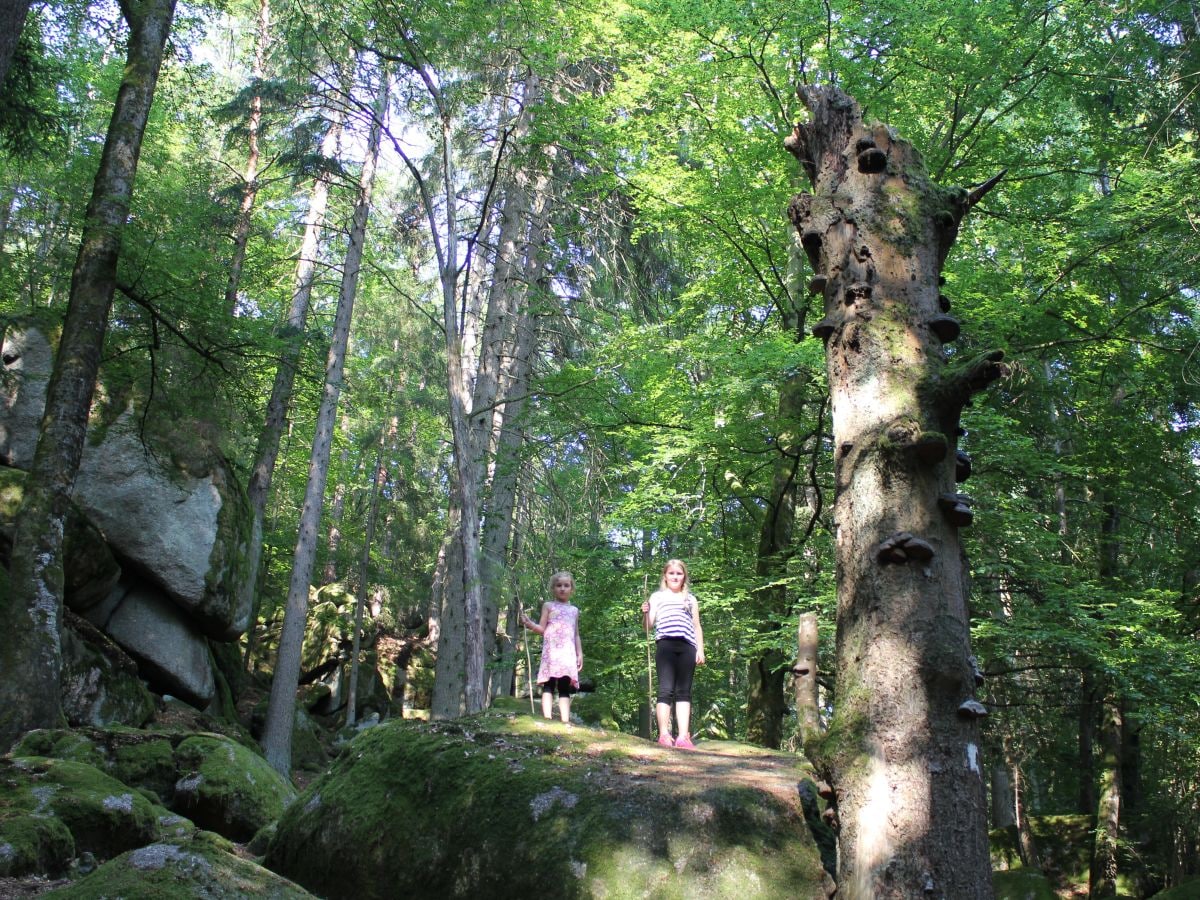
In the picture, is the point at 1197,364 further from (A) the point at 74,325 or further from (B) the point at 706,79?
(A) the point at 74,325

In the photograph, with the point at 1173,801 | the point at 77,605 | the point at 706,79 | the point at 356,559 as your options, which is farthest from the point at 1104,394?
the point at 356,559

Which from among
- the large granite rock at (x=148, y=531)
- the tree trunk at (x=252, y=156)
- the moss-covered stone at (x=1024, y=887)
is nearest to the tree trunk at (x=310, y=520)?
the large granite rock at (x=148, y=531)

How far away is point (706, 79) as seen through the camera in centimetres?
1015

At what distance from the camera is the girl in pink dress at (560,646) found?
6879 mm

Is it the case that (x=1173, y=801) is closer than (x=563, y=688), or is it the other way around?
(x=563, y=688)

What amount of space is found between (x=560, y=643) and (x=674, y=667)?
0.99m

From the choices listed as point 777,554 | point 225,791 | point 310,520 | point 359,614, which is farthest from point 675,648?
point 359,614

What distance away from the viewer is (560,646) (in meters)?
6.93

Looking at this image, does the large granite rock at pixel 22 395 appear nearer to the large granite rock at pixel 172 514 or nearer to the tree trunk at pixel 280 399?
the large granite rock at pixel 172 514

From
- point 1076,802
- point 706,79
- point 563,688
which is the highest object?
point 706,79

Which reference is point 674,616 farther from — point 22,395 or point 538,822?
point 22,395

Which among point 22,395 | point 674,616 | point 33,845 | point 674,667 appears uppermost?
point 22,395

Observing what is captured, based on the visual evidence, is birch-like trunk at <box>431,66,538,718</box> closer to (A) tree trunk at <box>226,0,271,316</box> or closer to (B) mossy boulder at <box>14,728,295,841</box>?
(B) mossy boulder at <box>14,728,295,841</box>

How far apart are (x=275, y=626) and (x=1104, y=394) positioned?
20361mm
